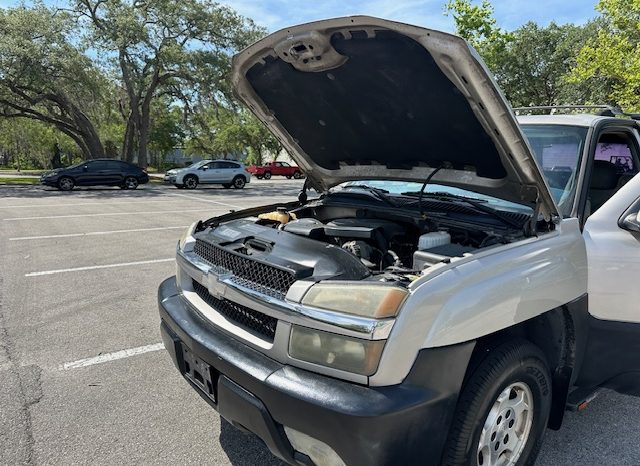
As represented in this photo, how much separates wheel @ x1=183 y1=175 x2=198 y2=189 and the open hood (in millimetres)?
20257

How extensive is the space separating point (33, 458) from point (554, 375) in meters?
2.75

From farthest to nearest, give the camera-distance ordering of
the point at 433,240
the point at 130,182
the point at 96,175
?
the point at 130,182 → the point at 96,175 → the point at 433,240

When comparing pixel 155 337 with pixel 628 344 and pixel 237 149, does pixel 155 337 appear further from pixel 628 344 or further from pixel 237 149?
pixel 237 149

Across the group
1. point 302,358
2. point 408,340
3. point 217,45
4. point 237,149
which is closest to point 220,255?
point 302,358

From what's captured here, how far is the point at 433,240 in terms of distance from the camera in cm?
244

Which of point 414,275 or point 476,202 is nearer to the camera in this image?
point 414,275

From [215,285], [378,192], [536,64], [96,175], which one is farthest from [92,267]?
[536,64]

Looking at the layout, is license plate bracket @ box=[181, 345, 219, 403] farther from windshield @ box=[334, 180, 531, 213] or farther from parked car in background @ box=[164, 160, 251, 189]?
parked car in background @ box=[164, 160, 251, 189]

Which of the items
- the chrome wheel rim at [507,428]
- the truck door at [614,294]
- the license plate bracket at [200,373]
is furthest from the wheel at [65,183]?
the chrome wheel rim at [507,428]

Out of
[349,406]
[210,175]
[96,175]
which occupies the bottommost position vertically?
[210,175]

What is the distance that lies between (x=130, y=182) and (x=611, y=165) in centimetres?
2169

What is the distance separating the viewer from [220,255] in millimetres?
2471

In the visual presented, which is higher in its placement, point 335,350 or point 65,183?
point 335,350

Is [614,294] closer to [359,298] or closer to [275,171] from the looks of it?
[359,298]
